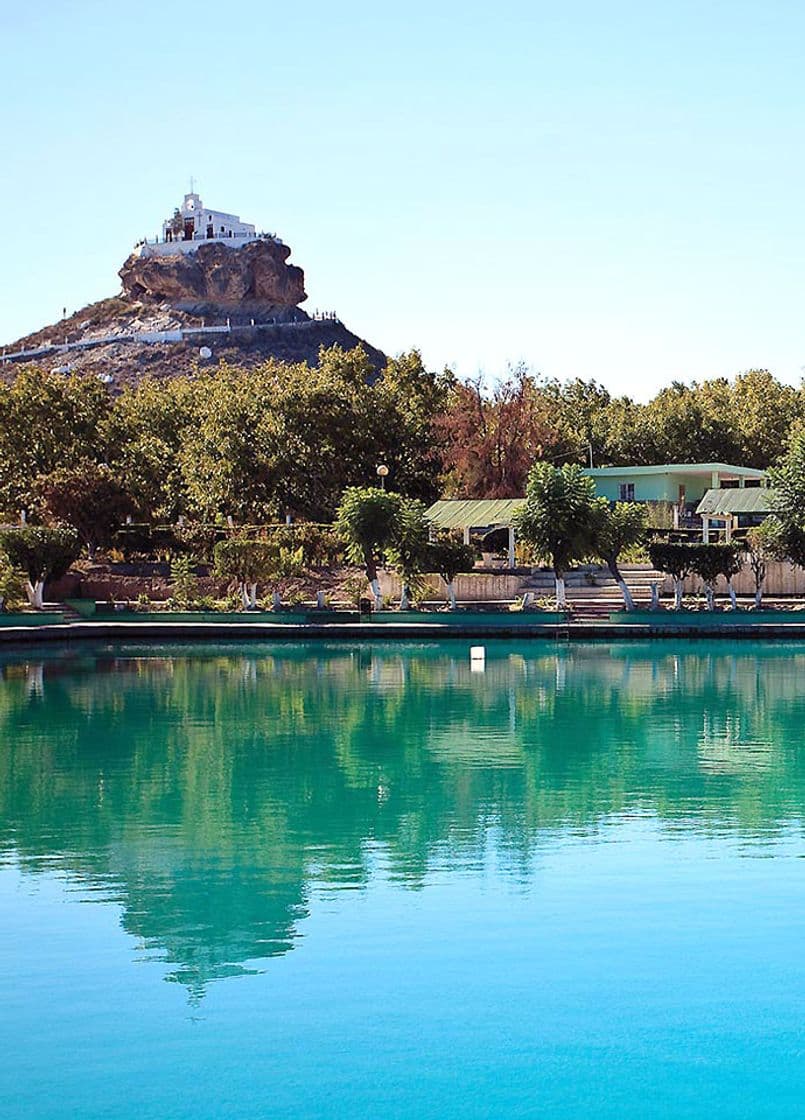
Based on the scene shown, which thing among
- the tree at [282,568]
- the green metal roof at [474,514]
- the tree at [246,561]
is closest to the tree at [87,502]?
the tree at [282,568]

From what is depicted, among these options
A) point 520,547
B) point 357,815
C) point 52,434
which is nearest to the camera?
point 357,815

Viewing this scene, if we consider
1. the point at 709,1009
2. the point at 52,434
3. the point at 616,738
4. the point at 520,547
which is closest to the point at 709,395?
the point at 520,547

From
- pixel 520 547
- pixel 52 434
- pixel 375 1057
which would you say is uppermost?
pixel 52 434

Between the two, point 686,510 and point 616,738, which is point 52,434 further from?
point 616,738

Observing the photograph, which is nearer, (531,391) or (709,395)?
(531,391)

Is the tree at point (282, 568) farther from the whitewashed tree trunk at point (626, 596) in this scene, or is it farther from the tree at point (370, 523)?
the whitewashed tree trunk at point (626, 596)

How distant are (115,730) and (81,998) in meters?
12.0

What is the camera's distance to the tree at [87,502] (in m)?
49.0

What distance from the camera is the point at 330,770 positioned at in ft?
55.1

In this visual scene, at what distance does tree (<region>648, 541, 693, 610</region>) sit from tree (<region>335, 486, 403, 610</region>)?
698cm

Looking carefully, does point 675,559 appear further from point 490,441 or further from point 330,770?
point 330,770

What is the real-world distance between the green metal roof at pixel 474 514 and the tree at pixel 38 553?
10.8m

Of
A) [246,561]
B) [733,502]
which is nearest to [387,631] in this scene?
[246,561]

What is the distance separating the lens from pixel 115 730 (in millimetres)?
20406
